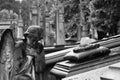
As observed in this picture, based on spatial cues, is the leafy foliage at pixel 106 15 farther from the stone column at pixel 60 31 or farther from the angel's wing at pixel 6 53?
the angel's wing at pixel 6 53

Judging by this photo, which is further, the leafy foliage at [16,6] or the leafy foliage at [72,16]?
the leafy foliage at [16,6]

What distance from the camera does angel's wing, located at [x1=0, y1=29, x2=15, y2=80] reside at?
244 centimetres

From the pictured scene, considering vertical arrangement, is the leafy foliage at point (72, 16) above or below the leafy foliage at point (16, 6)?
below

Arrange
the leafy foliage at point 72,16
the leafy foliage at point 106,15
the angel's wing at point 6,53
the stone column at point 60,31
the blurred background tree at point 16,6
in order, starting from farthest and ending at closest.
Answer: the blurred background tree at point 16,6
the leafy foliage at point 72,16
the stone column at point 60,31
the leafy foliage at point 106,15
the angel's wing at point 6,53

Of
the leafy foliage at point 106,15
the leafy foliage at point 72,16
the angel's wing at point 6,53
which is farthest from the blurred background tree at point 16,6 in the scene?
the angel's wing at point 6,53

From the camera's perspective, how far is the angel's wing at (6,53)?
2.44 metres

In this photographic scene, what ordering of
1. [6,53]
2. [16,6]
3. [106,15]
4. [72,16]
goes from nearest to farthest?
[6,53] → [106,15] → [72,16] → [16,6]

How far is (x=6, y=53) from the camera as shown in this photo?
2.48 metres

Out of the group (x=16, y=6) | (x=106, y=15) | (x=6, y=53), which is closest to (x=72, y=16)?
(x=106, y=15)

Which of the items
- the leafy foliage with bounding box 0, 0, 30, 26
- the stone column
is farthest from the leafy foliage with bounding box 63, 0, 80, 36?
the leafy foliage with bounding box 0, 0, 30, 26

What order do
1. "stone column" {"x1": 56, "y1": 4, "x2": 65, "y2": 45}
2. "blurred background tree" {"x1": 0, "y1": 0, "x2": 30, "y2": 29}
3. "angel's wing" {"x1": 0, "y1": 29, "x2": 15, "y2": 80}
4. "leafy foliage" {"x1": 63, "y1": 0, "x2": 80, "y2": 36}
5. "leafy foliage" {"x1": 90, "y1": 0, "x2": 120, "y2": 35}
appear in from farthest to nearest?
"blurred background tree" {"x1": 0, "y1": 0, "x2": 30, "y2": 29} < "leafy foliage" {"x1": 63, "y1": 0, "x2": 80, "y2": 36} < "stone column" {"x1": 56, "y1": 4, "x2": 65, "y2": 45} < "leafy foliage" {"x1": 90, "y1": 0, "x2": 120, "y2": 35} < "angel's wing" {"x1": 0, "y1": 29, "x2": 15, "y2": 80}

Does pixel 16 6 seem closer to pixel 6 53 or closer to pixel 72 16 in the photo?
pixel 72 16

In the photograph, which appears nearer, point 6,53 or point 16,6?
point 6,53

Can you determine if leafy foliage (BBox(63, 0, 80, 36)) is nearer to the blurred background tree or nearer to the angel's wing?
the angel's wing
